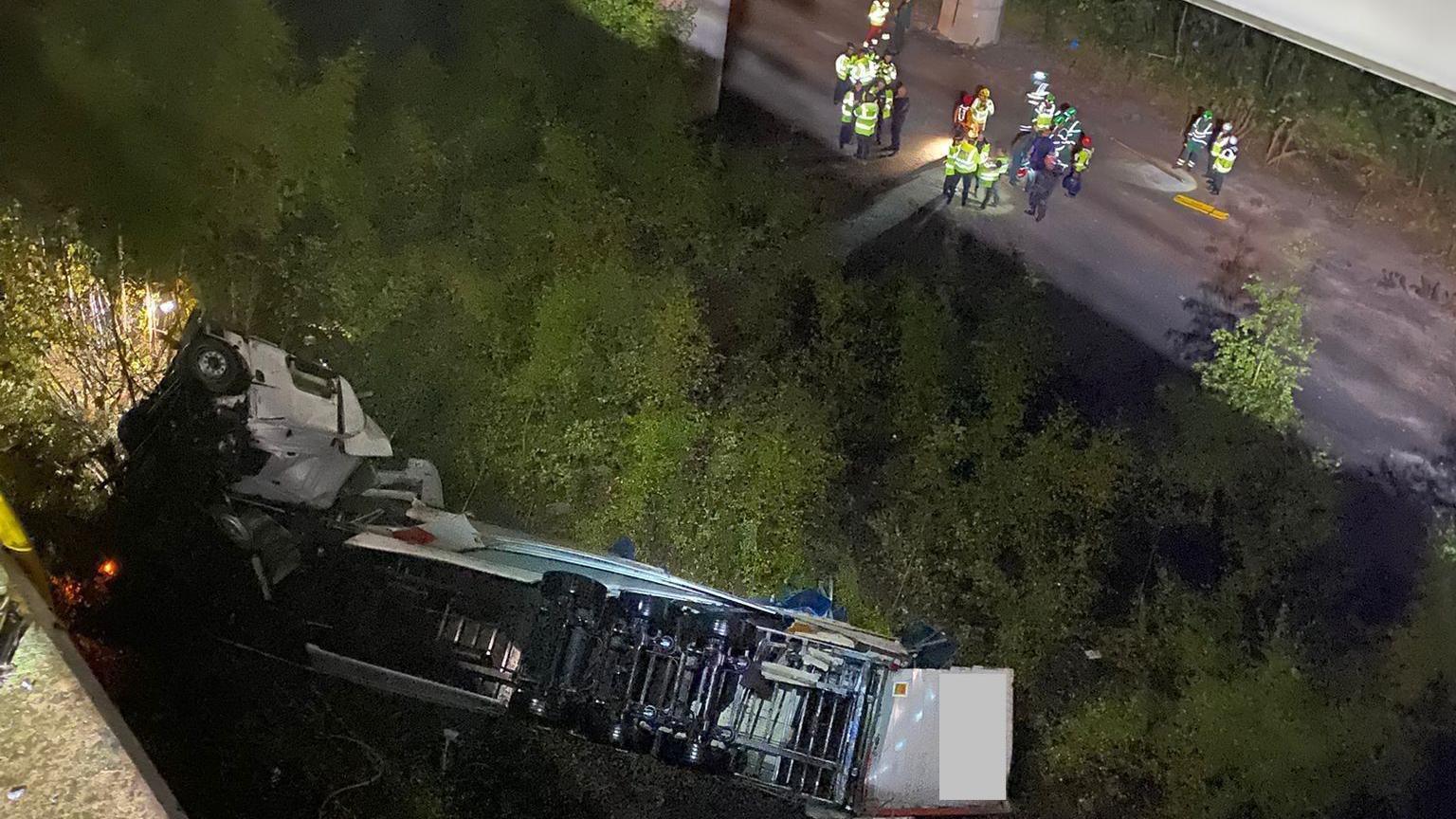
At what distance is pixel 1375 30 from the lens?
2.00 metres

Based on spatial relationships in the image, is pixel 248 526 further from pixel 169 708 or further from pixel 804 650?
pixel 804 650

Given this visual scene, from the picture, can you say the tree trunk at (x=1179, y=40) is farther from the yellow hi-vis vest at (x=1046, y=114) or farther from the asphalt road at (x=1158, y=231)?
the yellow hi-vis vest at (x=1046, y=114)

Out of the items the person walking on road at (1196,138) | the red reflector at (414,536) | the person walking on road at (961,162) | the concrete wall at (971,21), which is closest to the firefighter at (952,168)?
the person walking on road at (961,162)

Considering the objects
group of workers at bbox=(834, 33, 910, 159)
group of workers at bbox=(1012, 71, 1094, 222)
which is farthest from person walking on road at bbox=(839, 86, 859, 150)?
group of workers at bbox=(1012, 71, 1094, 222)

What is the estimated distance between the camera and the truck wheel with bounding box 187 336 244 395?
7.70 feet

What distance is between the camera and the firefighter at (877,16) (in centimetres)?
232

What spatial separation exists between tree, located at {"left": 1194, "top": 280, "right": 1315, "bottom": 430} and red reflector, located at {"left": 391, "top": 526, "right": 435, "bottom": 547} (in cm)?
195

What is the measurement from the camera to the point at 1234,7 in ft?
6.99

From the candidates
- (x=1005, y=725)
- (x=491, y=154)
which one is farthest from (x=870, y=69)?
(x=1005, y=725)

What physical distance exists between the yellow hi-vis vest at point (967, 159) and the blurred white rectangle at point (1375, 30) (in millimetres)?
583

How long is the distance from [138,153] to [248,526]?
0.95 metres

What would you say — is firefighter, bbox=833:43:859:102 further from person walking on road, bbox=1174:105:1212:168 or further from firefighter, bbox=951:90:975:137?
person walking on road, bbox=1174:105:1212:168

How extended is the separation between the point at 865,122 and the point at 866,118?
1 cm

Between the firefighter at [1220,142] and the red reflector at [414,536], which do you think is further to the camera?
the red reflector at [414,536]
